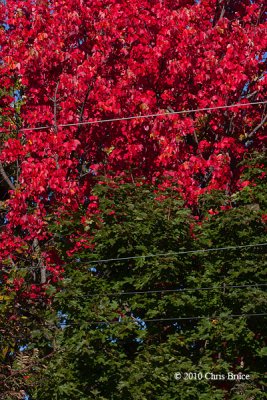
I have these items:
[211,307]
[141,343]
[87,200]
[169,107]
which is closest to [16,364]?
[141,343]

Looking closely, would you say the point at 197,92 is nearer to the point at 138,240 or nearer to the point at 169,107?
the point at 169,107

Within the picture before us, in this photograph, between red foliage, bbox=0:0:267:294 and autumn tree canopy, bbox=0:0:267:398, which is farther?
red foliage, bbox=0:0:267:294

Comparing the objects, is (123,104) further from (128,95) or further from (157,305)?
(157,305)

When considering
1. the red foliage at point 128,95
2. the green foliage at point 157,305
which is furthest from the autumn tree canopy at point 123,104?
the green foliage at point 157,305

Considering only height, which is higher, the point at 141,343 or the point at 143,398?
the point at 141,343

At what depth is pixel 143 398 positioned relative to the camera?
13641 mm

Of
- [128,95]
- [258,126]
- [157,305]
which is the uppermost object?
[128,95]

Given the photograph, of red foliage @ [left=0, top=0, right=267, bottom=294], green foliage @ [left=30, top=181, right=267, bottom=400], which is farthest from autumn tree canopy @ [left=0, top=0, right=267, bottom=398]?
green foliage @ [left=30, top=181, right=267, bottom=400]

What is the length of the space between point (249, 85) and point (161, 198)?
4636 mm

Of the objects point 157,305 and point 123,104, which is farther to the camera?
Answer: point 123,104

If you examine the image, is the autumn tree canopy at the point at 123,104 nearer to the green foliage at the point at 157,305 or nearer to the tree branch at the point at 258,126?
the tree branch at the point at 258,126

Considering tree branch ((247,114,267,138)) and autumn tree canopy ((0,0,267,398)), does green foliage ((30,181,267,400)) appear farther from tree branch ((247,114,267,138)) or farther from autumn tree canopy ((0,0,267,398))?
tree branch ((247,114,267,138))

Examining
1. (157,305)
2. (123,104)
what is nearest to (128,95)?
(123,104)

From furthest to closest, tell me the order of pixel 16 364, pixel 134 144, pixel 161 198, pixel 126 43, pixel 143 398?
pixel 126 43
pixel 134 144
pixel 161 198
pixel 16 364
pixel 143 398
